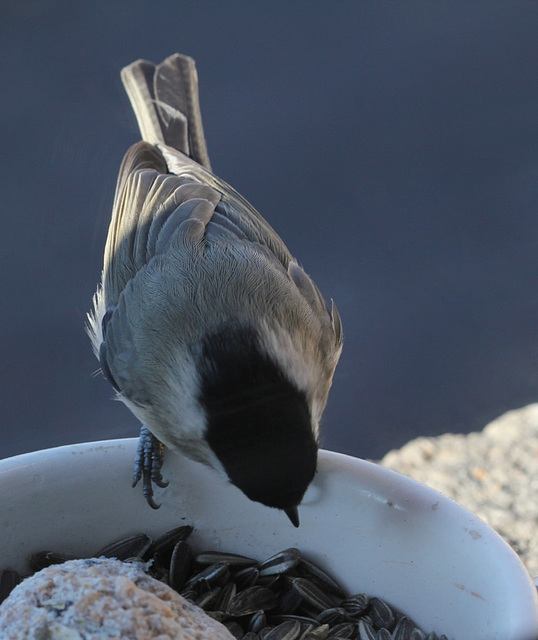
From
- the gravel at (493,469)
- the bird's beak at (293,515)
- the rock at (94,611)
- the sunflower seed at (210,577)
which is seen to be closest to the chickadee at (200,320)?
the bird's beak at (293,515)

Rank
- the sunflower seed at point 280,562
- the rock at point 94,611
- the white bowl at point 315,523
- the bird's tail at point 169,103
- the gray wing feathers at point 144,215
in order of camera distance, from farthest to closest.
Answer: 1. the bird's tail at point 169,103
2. the gray wing feathers at point 144,215
3. the sunflower seed at point 280,562
4. the white bowl at point 315,523
5. the rock at point 94,611

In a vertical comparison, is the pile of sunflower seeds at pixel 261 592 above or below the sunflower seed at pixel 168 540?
below

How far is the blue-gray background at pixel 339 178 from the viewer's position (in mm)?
1442

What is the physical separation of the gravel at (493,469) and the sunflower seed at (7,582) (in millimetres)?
907

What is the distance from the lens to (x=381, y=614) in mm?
938

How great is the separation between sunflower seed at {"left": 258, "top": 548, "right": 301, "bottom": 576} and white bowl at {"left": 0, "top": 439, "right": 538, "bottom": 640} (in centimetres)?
1

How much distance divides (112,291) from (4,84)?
427 mm

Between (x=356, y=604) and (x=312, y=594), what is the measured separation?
6 centimetres

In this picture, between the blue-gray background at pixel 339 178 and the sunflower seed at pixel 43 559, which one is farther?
the blue-gray background at pixel 339 178

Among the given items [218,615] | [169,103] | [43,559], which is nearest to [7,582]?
[43,559]

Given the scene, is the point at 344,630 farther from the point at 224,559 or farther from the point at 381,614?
the point at 224,559

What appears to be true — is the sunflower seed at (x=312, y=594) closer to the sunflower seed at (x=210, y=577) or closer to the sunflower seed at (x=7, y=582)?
the sunflower seed at (x=210, y=577)

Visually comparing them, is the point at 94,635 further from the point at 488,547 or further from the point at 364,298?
the point at 364,298

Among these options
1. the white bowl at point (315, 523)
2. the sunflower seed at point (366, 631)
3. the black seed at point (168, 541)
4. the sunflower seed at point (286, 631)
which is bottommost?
the sunflower seed at point (286, 631)
